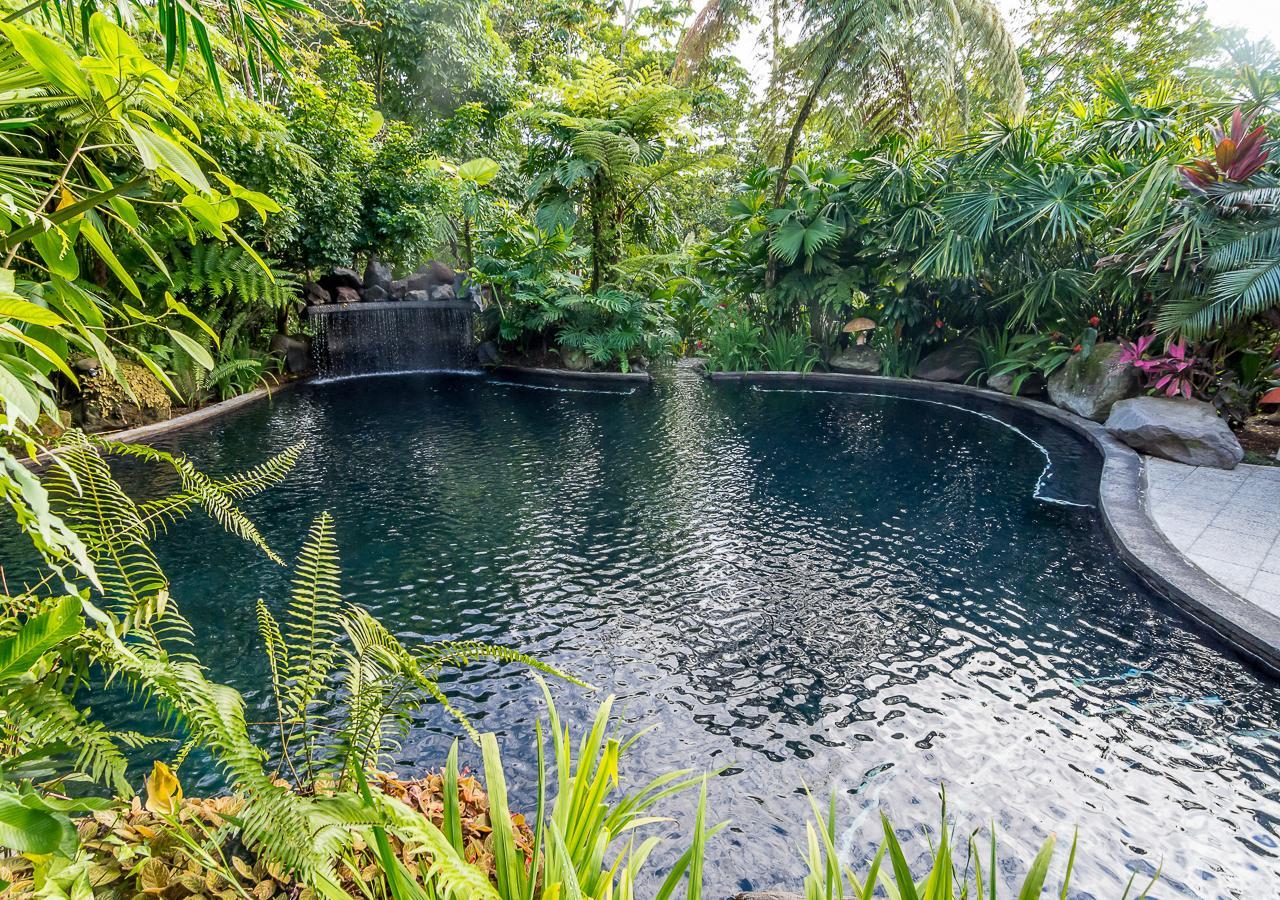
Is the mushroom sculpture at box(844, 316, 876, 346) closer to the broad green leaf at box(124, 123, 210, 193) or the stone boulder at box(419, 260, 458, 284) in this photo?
the stone boulder at box(419, 260, 458, 284)

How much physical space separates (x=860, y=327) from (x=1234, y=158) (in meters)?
3.93

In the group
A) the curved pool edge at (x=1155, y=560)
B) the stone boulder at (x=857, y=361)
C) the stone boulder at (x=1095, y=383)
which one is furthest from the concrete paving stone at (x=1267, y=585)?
the stone boulder at (x=857, y=361)

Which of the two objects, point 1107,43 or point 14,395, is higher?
point 1107,43

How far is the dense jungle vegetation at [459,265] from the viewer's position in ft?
2.66

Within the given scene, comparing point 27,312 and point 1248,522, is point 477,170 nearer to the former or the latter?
point 1248,522


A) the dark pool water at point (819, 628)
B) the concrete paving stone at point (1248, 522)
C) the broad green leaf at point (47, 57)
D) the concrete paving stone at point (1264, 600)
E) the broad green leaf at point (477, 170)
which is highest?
the broad green leaf at point (477, 170)

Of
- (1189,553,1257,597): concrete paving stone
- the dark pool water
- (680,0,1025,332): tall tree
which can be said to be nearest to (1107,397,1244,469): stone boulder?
the dark pool water

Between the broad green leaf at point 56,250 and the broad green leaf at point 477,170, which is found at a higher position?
the broad green leaf at point 477,170

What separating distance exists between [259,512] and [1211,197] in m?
6.77

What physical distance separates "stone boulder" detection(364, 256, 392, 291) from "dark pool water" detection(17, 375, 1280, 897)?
5.78 metres

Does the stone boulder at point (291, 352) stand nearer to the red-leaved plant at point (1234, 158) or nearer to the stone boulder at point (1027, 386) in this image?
the stone boulder at point (1027, 386)

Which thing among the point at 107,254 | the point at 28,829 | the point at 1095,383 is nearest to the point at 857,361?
the point at 1095,383

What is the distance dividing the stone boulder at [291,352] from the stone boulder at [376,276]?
5.96ft

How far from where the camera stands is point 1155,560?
3.18 m
